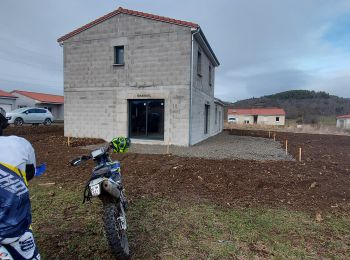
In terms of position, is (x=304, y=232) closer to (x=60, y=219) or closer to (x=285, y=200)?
(x=285, y=200)

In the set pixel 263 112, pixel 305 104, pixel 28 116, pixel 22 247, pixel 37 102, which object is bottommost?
pixel 22 247

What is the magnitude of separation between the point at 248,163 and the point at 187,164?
82.9 inches

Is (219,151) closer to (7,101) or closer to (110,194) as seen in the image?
(110,194)

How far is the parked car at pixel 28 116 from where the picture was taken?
917 inches

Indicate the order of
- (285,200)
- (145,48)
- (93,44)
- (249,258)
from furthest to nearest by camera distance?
1. (93,44)
2. (145,48)
3. (285,200)
4. (249,258)

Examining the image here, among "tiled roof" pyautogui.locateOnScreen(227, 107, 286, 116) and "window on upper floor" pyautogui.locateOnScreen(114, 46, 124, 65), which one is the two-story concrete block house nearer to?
"window on upper floor" pyautogui.locateOnScreen(114, 46, 124, 65)

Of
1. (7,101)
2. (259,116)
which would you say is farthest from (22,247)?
(259,116)

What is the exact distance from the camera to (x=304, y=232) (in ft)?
12.3

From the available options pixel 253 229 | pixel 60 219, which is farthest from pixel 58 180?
pixel 253 229

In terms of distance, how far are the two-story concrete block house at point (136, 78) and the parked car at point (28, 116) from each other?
11.4 metres

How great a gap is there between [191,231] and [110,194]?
1.62m

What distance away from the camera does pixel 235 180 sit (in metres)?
6.42

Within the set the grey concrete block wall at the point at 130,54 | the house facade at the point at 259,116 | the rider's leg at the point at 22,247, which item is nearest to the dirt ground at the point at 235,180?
the rider's leg at the point at 22,247

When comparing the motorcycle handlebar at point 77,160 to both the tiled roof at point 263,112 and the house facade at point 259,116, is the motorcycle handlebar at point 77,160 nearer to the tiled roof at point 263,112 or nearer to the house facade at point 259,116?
the house facade at point 259,116
